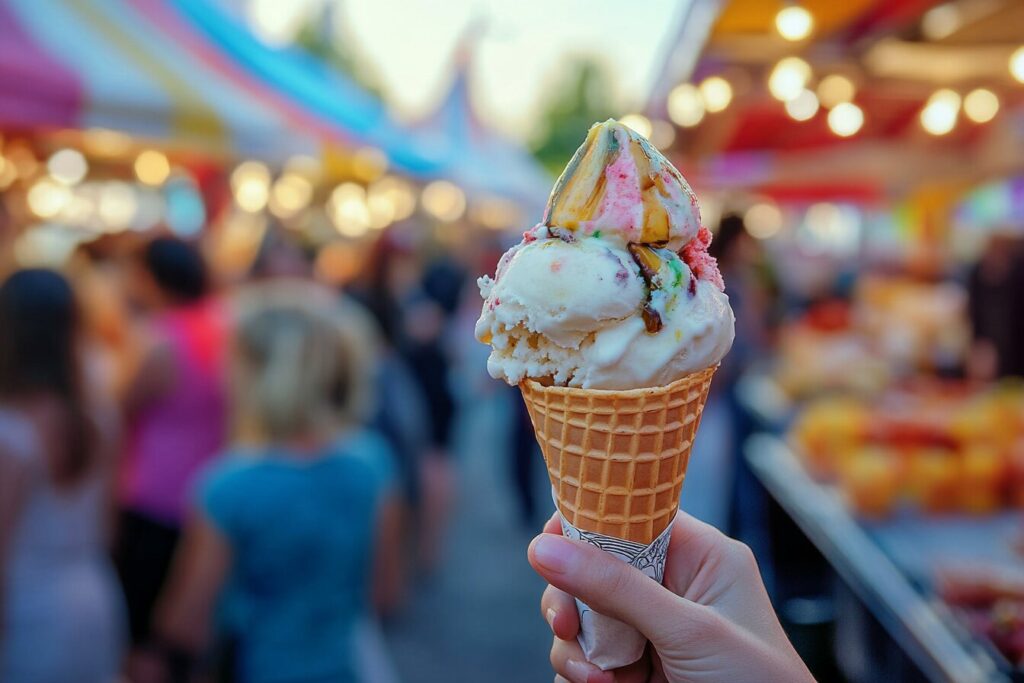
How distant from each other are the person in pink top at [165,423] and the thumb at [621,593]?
9.55 ft

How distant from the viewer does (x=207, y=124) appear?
4230 millimetres

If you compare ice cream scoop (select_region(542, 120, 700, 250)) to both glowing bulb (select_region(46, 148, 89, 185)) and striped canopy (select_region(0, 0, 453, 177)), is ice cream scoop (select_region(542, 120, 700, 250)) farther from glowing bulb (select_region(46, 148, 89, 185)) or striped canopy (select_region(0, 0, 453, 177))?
glowing bulb (select_region(46, 148, 89, 185))

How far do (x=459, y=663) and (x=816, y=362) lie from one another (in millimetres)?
3622

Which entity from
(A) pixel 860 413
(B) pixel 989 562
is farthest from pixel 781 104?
(B) pixel 989 562

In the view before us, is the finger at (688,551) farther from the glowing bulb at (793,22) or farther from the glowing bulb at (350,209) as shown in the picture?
the glowing bulb at (350,209)

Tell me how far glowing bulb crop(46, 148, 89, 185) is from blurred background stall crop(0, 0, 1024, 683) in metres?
0.09

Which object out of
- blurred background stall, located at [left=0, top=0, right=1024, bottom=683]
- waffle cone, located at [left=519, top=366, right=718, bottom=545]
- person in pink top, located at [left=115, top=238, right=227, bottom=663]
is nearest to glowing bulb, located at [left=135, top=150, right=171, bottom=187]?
blurred background stall, located at [left=0, top=0, right=1024, bottom=683]

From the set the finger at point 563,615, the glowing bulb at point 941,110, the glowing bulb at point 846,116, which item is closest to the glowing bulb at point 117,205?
the glowing bulb at point 846,116

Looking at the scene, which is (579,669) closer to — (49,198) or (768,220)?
(49,198)

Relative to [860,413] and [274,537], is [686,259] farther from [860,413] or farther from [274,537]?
[860,413]

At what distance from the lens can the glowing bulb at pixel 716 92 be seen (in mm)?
4453

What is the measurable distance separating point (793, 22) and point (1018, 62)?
1.27 m

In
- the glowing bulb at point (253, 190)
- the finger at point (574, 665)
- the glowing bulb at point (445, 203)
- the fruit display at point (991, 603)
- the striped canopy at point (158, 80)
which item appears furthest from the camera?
the glowing bulb at point (445, 203)

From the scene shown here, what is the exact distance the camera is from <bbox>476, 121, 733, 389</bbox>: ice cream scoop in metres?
1.39
